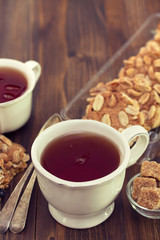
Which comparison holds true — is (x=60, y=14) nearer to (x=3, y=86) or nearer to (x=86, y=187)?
(x=3, y=86)

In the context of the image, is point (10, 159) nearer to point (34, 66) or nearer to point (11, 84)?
point (11, 84)

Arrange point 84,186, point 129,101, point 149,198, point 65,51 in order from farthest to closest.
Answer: point 65,51 < point 129,101 < point 149,198 < point 84,186

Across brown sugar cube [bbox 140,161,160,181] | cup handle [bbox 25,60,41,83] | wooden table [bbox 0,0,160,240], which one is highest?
cup handle [bbox 25,60,41,83]

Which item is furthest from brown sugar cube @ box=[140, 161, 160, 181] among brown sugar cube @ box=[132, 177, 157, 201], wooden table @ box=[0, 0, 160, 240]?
wooden table @ box=[0, 0, 160, 240]

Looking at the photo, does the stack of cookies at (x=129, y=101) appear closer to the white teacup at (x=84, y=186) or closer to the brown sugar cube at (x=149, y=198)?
the white teacup at (x=84, y=186)

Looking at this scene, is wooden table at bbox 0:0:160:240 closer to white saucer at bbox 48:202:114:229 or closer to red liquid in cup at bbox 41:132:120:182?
white saucer at bbox 48:202:114:229

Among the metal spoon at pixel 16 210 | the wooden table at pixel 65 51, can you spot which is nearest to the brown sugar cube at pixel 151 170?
the wooden table at pixel 65 51

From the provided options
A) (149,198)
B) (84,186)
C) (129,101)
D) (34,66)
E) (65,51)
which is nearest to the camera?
(84,186)

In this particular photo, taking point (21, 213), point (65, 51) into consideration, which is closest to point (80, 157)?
point (21, 213)
